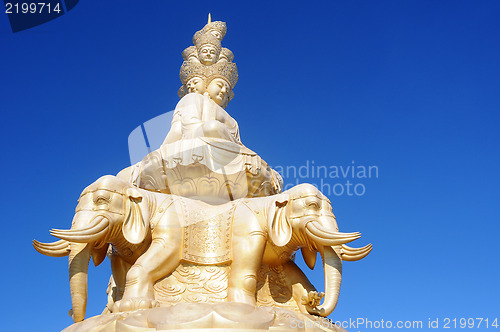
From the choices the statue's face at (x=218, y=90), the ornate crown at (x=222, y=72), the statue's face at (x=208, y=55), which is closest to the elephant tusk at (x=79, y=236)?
the statue's face at (x=218, y=90)

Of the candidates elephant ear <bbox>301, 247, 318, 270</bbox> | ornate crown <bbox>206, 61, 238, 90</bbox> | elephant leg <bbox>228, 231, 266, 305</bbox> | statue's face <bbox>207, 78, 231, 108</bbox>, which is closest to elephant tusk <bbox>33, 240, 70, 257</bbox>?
elephant leg <bbox>228, 231, 266, 305</bbox>

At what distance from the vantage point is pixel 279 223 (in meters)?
5.87

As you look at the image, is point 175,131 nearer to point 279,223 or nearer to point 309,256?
point 279,223

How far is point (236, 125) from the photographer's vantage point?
854 centimetres

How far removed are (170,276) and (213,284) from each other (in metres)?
0.48

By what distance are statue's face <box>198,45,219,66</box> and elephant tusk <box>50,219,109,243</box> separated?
430cm

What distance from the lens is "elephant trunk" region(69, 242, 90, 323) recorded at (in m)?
5.55

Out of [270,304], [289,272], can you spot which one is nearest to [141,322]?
[270,304]

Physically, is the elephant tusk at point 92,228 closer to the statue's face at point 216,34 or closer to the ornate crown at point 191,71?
the ornate crown at point 191,71

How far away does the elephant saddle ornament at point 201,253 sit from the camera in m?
5.01

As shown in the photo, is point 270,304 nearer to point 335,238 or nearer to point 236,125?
point 335,238

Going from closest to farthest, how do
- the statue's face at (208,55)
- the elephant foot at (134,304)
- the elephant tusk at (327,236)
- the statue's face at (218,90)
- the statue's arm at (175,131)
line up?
the elephant foot at (134,304) → the elephant tusk at (327,236) → the statue's arm at (175,131) → the statue's face at (218,90) → the statue's face at (208,55)

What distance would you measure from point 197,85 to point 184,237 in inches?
141

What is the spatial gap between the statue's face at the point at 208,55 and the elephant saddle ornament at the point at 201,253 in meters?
2.71
